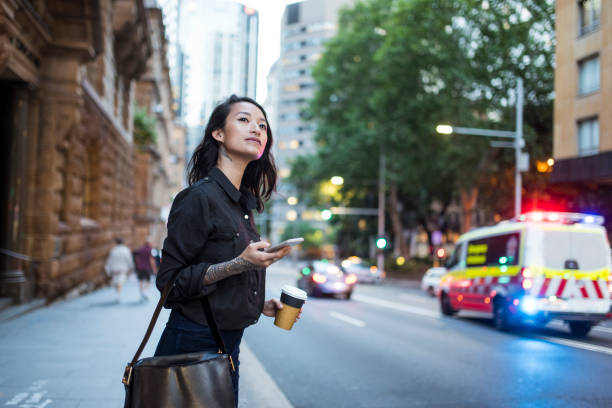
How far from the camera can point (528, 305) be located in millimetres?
12906

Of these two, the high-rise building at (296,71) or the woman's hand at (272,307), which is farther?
the high-rise building at (296,71)

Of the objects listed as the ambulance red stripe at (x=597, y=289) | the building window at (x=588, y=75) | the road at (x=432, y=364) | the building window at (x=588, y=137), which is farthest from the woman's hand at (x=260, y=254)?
the building window at (x=588, y=75)

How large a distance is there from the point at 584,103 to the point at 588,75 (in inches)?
44.3

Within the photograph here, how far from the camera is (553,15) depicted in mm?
32844

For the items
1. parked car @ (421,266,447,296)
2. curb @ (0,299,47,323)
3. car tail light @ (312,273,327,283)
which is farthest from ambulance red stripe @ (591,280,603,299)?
parked car @ (421,266,447,296)

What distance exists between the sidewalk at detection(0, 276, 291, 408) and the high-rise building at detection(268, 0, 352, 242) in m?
116

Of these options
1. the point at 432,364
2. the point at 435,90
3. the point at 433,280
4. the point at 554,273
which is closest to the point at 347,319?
the point at 554,273

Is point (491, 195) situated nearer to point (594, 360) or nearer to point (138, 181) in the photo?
point (138, 181)

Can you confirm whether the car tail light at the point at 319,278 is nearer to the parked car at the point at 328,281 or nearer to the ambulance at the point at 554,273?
the parked car at the point at 328,281

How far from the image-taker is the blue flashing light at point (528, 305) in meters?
12.9

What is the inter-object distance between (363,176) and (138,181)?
1785 cm

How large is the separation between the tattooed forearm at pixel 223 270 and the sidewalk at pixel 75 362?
3171 millimetres

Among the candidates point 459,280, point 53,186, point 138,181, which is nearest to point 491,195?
point 138,181

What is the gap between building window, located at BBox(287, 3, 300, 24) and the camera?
13350 cm
